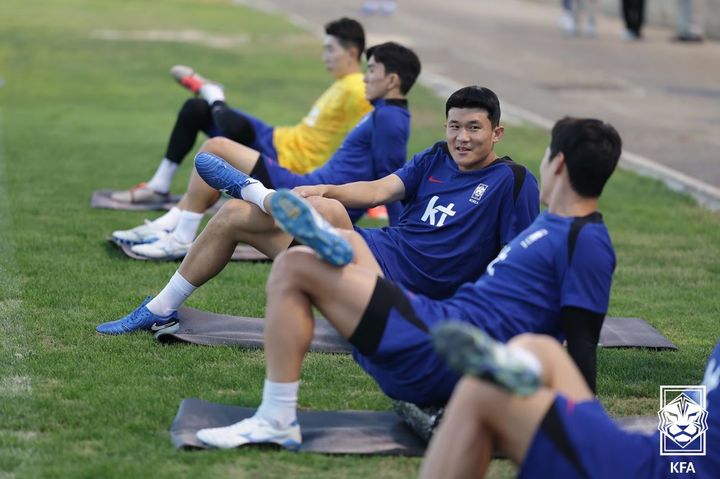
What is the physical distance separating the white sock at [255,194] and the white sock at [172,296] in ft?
1.98

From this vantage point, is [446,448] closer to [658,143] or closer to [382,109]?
[382,109]

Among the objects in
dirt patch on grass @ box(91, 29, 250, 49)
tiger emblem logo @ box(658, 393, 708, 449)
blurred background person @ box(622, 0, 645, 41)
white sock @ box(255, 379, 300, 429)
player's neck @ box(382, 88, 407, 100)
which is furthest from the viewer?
blurred background person @ box(622, 0, 645, 41)

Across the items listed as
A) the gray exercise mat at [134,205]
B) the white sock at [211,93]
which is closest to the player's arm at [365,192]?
the white sock at [211,93]

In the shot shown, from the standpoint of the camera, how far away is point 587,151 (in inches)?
187

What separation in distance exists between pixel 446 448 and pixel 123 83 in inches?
655

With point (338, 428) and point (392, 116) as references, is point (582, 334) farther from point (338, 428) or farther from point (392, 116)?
point (392, 116)

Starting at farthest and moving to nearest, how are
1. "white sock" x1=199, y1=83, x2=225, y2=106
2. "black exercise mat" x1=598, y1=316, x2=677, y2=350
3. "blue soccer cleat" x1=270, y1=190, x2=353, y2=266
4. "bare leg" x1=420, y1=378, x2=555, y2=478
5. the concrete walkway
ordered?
the concrete walkway, "white sock" x1=199, y1=83, x2=225, y2=106, "black exercise mat" x1=598, y1=316, x2=677, y2=350, "blue soccer cleat" x1=270, y1=190, x2=353, y2=266, "bare leg" x1=420, y1=378, x2=555, y2=478

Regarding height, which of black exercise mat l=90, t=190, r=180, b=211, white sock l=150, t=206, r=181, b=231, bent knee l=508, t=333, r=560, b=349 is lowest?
black exercise mat l=90, t=190, r=180, b=211

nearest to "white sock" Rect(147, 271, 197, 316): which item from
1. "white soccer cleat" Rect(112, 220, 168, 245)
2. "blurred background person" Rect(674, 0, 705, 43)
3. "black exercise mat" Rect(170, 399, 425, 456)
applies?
"black exercise mat" Rect(170, 399, 425, 456)

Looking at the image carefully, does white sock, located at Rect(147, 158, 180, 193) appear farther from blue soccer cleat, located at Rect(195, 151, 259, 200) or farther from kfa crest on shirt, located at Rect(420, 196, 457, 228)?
kfa crest on shirt, located at Rect(420, 196, 457, 228)

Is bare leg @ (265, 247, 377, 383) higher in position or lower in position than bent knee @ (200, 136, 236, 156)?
higher

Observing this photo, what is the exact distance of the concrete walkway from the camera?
14.9m

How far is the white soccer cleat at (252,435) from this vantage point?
198 inches

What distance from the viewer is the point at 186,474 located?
4797 mm
